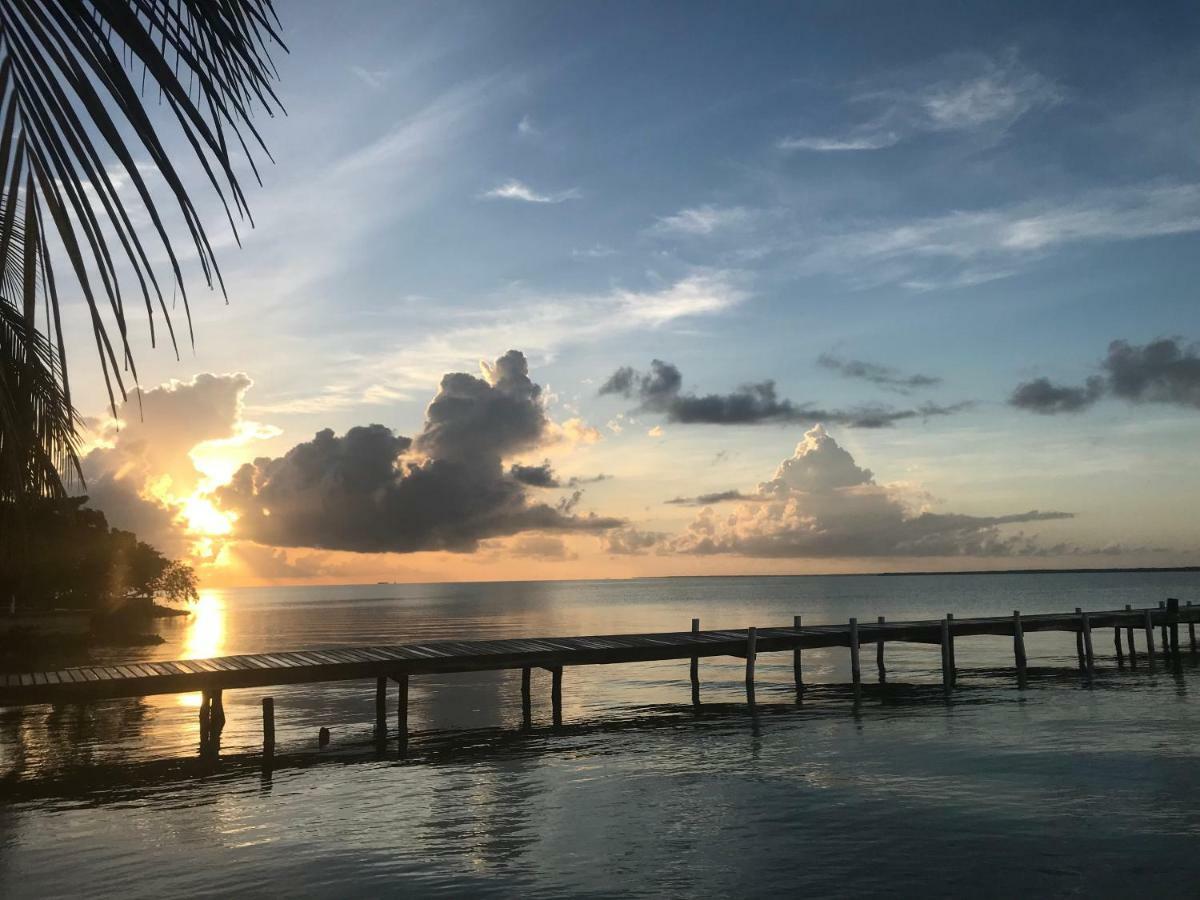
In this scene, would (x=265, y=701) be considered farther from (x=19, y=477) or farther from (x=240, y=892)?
(x=19, y=477)

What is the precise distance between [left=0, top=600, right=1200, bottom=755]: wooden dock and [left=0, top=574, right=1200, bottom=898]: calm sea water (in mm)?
1762

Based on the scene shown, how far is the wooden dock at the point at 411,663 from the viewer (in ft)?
74.5

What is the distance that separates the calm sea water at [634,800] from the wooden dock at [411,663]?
1.76 metres

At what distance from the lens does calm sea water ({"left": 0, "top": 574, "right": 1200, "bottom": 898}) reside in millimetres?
15680

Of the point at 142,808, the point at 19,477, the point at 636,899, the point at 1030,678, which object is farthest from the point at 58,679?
the point at 1030,678

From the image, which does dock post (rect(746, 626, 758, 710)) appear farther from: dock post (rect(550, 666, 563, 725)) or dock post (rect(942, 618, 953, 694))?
dock post (rect(942, 618, 953, 694))

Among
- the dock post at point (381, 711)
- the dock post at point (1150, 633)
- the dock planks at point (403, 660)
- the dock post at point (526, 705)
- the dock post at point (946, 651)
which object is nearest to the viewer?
the dock planks at point (403, 660)

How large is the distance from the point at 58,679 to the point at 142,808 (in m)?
4.11

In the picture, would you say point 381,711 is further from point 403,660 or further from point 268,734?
point 268,734

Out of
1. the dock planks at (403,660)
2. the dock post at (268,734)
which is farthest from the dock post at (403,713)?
the dock post at (268,734)

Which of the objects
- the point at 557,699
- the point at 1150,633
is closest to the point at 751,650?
the point at 557,699

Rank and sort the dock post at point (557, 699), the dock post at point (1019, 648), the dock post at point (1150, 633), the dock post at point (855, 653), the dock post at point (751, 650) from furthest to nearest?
the dock post at point (1150, 633) < the dock post at point (1019, 648) < the dock post at point (855, 653) < the dock post at point (751, 650) < the dock post at point (557, 699)

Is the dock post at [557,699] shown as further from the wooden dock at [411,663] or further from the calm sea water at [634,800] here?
the calm sea water at [634,800]

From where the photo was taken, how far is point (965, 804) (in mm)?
20047
